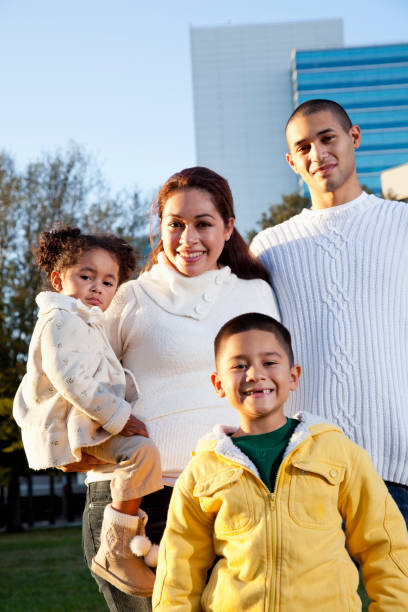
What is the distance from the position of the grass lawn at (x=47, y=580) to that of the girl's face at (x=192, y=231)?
257 inches

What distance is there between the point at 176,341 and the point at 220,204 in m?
0.57

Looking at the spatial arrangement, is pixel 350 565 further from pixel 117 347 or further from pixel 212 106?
pixel 212 106

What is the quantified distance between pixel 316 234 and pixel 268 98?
95.9 m

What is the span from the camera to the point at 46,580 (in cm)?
1182

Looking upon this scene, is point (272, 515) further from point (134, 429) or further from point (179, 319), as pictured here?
point (179, 319)

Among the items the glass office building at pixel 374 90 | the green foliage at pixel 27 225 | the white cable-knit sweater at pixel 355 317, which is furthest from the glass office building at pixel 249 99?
the white cable-knit sweater at pixel 355 317

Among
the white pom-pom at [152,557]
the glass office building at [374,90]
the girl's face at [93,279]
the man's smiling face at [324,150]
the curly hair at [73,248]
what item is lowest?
the white pom-pom at [152,557]

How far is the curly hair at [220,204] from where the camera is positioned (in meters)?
3.12

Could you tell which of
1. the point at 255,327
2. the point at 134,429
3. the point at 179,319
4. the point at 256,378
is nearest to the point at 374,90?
the point at 179,319

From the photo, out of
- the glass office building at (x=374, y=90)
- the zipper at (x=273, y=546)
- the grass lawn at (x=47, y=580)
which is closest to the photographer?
the zipper at (x=273, y=546)

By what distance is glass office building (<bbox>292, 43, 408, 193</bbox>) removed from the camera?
84.2 meters

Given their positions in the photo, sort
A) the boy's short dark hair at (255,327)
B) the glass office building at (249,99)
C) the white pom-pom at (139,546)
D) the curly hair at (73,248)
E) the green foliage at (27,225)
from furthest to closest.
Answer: the glass office building at (249,99)
the green foliage at (27,225)
the curly hair at (73,248)
the white pom-pom at (139,546)
the boy's short dark hair at (255,327)

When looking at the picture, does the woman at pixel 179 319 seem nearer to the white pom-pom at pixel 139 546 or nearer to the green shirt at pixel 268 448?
the white pom-pom at pixel 139 546

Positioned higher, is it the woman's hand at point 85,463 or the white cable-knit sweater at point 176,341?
the white cable-knit sweater at point 176,341
